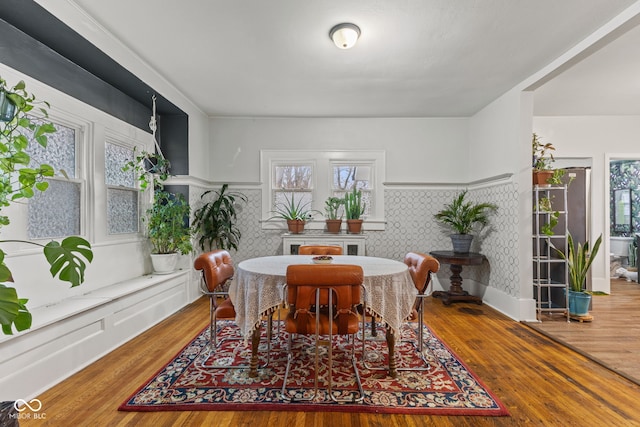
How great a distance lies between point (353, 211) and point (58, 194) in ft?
11.0

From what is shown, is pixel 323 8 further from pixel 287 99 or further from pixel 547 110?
pixel 547 110

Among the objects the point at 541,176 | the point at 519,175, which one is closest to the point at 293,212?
the point at 519,175

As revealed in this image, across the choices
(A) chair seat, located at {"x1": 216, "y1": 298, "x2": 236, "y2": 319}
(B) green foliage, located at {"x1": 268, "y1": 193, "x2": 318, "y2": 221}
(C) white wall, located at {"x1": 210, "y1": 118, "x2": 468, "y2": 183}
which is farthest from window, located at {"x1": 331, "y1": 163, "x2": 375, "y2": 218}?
(A) chair seat, located at {"x1": 216, "y1": 298, "x2": 236, "y2": 319}

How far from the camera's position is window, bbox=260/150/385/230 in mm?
4793

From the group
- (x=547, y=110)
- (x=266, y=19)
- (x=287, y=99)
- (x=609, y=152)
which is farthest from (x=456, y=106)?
(x=266, y=19)

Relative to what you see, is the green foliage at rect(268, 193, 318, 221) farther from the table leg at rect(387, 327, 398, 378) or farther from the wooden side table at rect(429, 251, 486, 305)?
the table leg at rect(387, 327, 398, 378)

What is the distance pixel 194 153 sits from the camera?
432cm

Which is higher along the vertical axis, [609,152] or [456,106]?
[456,106]

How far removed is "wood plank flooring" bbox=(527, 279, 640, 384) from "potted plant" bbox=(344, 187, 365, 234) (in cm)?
236

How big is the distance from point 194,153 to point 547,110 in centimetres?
500

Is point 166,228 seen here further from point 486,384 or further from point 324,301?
point 486,384

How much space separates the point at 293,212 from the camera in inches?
184

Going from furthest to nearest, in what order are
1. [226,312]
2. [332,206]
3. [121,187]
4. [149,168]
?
[332,206] < [149,168] < [121,187] < [226,312]

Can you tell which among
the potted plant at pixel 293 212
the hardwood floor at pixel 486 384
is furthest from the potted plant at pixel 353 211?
the hardwood floor at pixel 486 384
